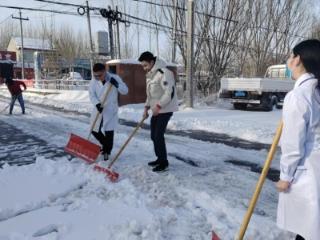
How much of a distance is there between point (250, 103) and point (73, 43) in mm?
45243

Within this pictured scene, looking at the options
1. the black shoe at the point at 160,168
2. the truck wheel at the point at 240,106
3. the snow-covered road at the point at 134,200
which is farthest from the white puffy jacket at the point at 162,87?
the truck wheel at the point at 240,106

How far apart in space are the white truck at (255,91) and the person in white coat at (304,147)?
1405 cm

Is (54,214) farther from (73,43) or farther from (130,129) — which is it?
(73,43)

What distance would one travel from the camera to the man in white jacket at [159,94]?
5.54m

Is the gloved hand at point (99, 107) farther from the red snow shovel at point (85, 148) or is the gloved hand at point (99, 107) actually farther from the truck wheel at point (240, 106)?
Result: the truck wheel at point (240, 106)

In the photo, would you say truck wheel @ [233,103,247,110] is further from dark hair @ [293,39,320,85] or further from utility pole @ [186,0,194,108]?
dark hair @ [293,39,320,85]

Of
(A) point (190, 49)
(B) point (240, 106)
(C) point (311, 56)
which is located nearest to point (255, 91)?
(B) point (240, 106)

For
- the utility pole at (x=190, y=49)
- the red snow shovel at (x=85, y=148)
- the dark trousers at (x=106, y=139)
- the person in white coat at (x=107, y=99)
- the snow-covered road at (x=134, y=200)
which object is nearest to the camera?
the snow-covered road at (x=134, y=200)

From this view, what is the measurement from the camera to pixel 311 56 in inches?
95.0

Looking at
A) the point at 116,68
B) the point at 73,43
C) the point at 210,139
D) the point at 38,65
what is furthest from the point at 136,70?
the point at 73,43

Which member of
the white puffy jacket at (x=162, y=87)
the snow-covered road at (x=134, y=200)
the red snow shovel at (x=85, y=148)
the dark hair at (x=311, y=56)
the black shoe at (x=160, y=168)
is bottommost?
the snow-covered road at (x=134, y=200)

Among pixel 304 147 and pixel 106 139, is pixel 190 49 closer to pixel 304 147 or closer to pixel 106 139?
pixel 106 139

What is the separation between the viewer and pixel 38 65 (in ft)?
111

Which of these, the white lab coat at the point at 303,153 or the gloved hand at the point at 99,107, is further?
the gloved hand at the point at 99,107
